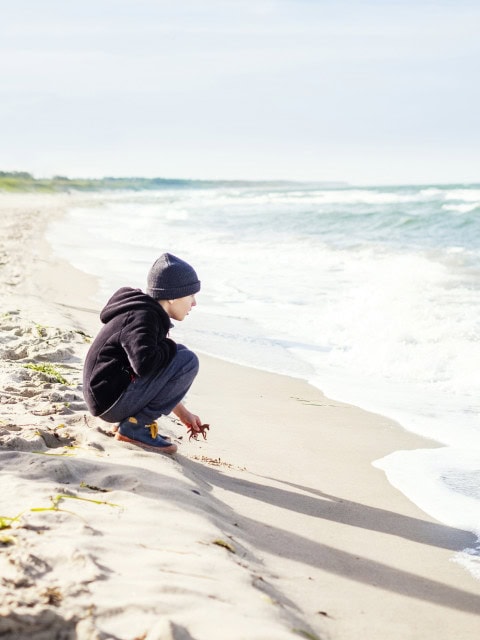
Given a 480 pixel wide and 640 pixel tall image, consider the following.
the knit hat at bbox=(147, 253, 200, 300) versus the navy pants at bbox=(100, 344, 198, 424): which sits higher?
the knit hat at bbox=(147, 253, 200, 300)

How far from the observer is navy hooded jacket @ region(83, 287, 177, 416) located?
3.42m

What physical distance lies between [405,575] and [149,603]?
1.18 m

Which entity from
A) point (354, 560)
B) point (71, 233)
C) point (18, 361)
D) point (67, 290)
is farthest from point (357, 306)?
point (71, 233)

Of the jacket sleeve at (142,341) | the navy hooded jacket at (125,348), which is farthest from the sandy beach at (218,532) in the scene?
the jacket sleeve at (142,341)

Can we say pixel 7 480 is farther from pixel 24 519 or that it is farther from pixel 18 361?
pixel 18 361

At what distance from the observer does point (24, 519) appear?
259 cm

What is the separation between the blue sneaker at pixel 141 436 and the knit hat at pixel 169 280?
2.13 feet

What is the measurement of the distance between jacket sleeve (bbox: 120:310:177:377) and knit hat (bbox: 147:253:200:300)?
164 millimetres

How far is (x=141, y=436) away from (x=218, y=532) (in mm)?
1103

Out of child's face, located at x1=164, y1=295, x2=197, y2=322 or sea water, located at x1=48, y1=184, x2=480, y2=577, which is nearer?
child's face, located at x1=164, y1=295, x2=197, y2=322

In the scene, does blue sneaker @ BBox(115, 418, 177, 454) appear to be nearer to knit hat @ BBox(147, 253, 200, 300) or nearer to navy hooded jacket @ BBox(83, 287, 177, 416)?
navy hooded jacket @ BBox(83, 287, 177, 416)

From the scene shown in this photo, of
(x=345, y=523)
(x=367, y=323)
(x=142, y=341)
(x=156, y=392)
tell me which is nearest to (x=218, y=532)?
(x=345, y=523)

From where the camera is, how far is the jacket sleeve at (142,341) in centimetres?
340

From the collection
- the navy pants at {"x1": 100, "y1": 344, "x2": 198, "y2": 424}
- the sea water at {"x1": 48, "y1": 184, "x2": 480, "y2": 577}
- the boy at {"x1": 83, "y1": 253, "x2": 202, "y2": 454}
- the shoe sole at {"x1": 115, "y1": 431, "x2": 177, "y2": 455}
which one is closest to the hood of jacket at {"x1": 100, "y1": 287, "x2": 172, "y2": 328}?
the boy at {"x1": 83, "y1": 253, "x2": 202, "y2": 454}
